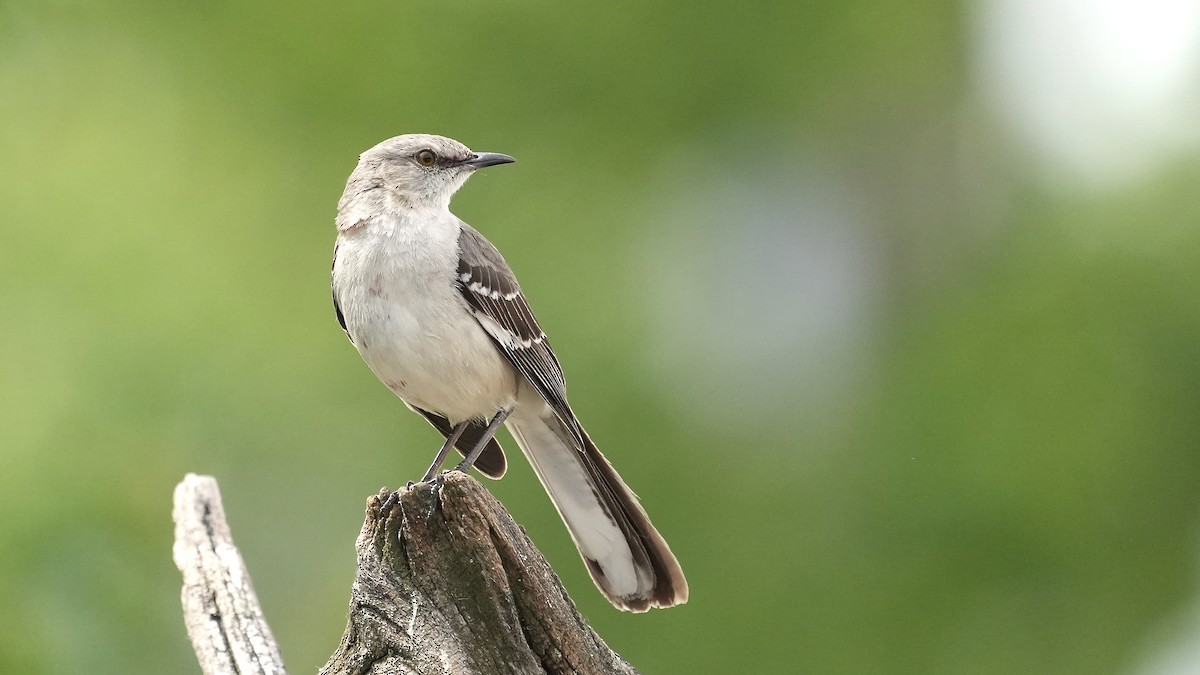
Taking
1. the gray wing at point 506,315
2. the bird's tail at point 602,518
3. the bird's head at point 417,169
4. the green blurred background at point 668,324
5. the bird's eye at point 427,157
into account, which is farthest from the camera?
the green blurred background at point 668,324

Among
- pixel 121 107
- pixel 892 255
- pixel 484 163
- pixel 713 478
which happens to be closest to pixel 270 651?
pixel 484 163

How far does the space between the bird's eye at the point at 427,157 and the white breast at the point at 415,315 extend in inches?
14.9

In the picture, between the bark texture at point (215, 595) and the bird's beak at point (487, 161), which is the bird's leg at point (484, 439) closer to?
the bark texture at point (215, 595)

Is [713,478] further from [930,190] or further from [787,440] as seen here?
[930,190]

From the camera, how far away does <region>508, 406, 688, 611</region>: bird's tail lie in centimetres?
475

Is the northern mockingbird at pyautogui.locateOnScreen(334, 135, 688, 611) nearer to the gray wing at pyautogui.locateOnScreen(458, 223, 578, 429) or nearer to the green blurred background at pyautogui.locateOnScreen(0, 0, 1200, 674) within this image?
the gray wing at pyautogui.locateOnScreen(458, 223, 578, 429)

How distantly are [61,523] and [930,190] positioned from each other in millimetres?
5465

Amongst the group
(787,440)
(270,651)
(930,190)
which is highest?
(930,190)

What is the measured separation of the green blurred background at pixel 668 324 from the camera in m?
6.66

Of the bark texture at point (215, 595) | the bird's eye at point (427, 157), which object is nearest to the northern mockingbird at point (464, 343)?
the bird's eye at point (427, 157)

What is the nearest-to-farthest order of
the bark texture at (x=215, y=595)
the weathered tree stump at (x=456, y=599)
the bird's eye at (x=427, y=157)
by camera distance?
1. the weathered tree stump at (x=456, y=599)
2. the bark texture at (x=215, y=595)
3. the bird's eye at (x=427, y=157)

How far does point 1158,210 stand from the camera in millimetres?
6945

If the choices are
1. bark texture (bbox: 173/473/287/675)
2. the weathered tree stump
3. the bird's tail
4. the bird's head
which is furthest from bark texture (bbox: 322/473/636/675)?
the bird's head

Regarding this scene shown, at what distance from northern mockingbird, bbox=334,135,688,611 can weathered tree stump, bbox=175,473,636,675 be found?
89 cm
